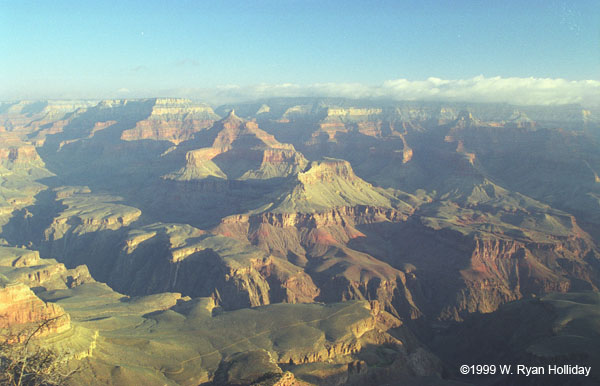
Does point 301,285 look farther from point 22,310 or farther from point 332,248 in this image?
point 22,310

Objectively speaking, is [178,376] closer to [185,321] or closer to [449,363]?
[185,321]

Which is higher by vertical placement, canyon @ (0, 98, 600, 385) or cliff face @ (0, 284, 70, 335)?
cliff face @ (0, 284, 70, 335)

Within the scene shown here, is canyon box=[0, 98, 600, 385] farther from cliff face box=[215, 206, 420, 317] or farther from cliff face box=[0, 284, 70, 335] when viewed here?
cliff face box=[215, 206, 420, 317]

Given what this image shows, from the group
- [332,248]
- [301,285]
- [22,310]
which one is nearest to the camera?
[22,310]

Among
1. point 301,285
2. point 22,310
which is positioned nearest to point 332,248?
point 301,285

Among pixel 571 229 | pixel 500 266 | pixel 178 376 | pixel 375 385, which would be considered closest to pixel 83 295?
pixel 178 376

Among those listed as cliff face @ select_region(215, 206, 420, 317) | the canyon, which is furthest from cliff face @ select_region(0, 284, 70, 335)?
cliff face @ select_region(215, 206, 420, 317)

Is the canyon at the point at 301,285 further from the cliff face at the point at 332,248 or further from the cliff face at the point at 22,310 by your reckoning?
the cliff face at the point at 332,248

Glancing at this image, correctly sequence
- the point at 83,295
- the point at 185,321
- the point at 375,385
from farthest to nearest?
the point at 83,295 → the point at 185,321 → the point at 375,385

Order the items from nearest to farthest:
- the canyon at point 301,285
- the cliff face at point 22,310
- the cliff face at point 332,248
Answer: the cliff face at point 22,310 → the canyon at point 301,285 → the cliff face at point 332,248

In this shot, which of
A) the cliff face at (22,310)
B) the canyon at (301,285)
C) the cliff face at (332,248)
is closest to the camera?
the cliff face at (22,310)

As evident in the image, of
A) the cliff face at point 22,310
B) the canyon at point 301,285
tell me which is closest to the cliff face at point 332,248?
the canyon at point 301,285
